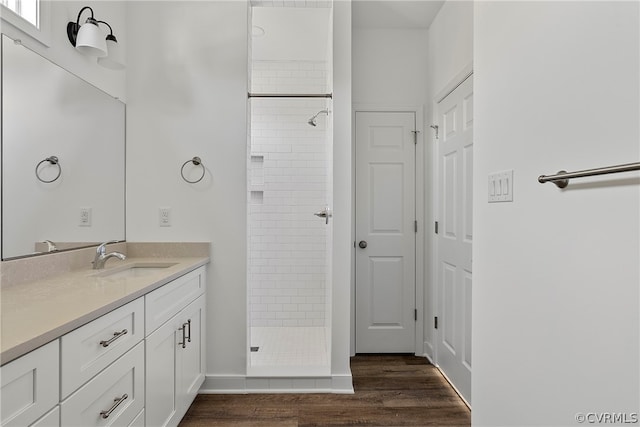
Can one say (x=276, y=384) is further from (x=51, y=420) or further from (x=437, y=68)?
(x=437, y=68)

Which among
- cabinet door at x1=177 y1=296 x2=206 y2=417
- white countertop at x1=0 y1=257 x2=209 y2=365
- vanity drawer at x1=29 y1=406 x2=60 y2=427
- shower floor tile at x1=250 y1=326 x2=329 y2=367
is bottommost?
shower floor tile at x1=250 y1=326 x2=329 y2=367

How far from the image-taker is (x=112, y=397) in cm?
121

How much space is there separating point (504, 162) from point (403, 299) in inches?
75.5

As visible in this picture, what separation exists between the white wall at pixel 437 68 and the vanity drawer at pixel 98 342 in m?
2.14

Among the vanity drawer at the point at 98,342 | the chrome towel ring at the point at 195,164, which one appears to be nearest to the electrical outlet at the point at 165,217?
the chrome towel ring at the point at 195,164

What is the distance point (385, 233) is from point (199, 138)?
1605 mm

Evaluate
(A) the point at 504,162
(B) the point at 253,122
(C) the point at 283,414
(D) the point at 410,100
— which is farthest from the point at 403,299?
(B) the point at 253,122

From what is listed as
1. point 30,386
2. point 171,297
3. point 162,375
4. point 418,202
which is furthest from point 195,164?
point 418,202

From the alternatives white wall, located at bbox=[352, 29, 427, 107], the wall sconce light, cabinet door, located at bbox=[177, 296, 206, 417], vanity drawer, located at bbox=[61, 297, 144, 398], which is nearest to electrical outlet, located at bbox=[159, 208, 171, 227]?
cabinet door, located at bbox=[177, 296, 206, 417]

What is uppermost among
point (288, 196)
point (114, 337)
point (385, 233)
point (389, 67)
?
point (389, 67)

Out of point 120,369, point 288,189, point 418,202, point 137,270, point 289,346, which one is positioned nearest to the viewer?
point 120,369

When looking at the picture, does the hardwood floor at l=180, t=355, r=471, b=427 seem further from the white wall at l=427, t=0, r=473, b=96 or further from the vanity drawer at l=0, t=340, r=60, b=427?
the white wall at l=427, t=0, r=473, b=96

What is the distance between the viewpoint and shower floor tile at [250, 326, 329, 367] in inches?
104

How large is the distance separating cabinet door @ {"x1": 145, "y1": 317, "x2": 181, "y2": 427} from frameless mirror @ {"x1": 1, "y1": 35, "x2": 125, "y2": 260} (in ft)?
2.20
